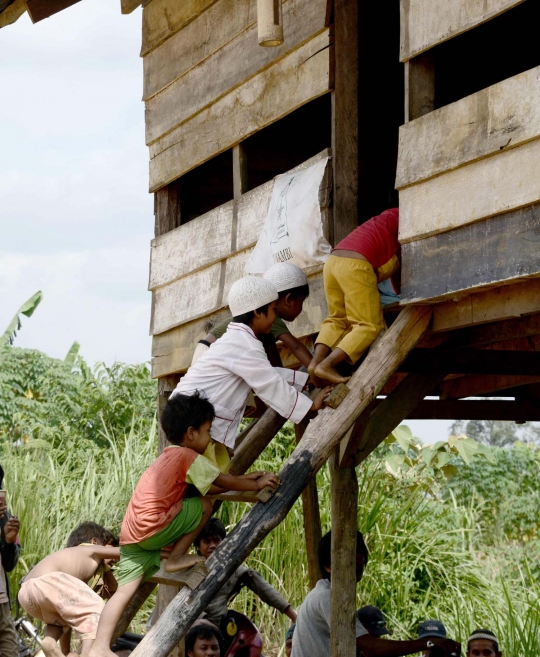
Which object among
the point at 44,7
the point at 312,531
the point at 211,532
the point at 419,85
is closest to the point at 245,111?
the point at 44,7

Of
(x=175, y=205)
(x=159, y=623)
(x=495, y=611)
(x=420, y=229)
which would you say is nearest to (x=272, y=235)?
(x=420, y=229)

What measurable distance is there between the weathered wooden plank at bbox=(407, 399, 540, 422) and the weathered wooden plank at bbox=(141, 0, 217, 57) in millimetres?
3307

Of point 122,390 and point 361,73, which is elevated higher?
point 361,73

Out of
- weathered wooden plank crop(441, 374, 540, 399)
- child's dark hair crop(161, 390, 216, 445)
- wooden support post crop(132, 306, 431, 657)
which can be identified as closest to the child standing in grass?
child's dark hair crop(161, 390, 216, 445)

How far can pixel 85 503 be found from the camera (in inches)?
440

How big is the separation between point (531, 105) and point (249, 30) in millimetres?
2757

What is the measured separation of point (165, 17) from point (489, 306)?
13.0ft

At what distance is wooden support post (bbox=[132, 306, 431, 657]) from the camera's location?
421cm

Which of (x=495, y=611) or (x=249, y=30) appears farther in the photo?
(x=495, y=611)

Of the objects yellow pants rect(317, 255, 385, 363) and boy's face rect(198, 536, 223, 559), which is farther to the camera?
boy's face rect(198, 536, 223, 559)

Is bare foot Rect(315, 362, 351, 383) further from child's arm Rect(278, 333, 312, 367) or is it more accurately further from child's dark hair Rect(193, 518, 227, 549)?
child's dark hair Rect(193, 518, 227, 549)

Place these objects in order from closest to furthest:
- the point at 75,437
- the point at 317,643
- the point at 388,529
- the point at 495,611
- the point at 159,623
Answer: the point at 159,623 → the point at 317,643 → the point at 495,611 → the point at 388,529 → the point at 75,437

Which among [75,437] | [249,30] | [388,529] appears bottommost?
[388,529]

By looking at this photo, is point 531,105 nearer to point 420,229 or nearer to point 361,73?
point 420,229
